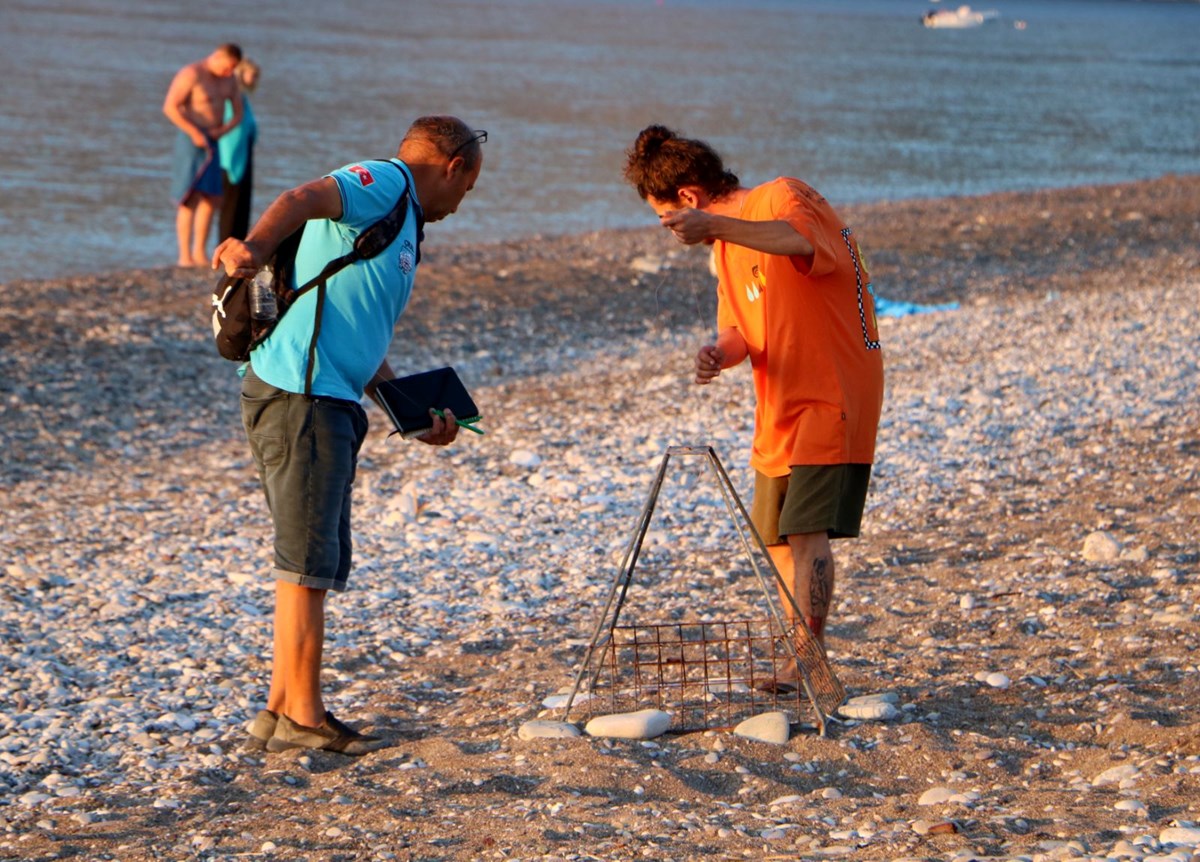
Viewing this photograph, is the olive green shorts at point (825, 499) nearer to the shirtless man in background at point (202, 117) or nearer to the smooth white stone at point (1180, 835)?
the smooth white stone at point (1180, 835)

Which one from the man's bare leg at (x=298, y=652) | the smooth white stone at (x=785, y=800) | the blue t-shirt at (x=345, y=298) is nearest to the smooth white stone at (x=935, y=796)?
the smooth white stone at (x=785, y=800)

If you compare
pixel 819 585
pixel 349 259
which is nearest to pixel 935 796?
pixel 819 585

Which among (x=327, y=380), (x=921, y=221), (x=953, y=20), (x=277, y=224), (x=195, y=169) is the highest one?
(x=953, y=20)

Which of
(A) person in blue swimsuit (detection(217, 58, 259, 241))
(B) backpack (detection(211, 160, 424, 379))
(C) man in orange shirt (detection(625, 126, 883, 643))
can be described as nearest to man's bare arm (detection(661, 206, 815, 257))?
(C) man in orange shirt (detection(625, 126, 883, 643))

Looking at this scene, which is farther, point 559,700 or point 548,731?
point 559,700

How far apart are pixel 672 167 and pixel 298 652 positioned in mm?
1830

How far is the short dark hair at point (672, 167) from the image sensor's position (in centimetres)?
466

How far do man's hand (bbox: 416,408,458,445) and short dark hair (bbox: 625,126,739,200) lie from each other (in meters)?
0.90

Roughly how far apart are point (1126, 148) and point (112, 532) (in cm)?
2898

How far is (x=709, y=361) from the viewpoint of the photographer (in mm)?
4609

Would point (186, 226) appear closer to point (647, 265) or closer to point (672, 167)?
point (647, 265)

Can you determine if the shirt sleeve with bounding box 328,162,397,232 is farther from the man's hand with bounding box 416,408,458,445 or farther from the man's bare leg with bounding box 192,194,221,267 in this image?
the man's bare leg with bounding box 192,194,221,267

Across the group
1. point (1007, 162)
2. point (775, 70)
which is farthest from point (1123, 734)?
point (775, 70)

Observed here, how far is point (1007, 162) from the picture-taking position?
29.2 metres
